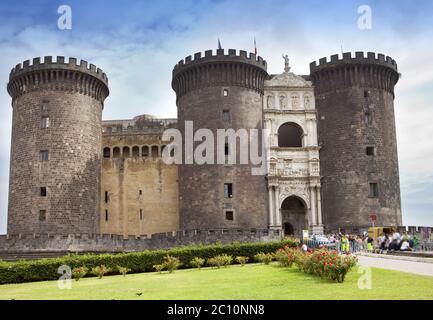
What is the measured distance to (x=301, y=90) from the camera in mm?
52469

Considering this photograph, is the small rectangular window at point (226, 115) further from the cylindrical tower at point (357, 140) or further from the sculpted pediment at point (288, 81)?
the cylindrical tower at point (357, 140)

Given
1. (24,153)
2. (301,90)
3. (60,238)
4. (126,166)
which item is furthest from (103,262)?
(301,90)

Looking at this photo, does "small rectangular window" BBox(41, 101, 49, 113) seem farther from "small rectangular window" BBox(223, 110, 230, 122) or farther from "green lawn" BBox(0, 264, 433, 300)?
"green lawn" BBox(0, 264, 433, 300)

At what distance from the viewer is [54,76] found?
159 ft

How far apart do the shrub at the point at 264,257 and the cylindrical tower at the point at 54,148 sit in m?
18.1

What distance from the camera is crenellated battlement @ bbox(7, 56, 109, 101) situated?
1911 inches

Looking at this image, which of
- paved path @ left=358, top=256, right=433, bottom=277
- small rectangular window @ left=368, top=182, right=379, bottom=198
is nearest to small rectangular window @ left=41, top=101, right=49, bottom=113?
small rectangular window @ left=368, top=182, right=379, bottom=198

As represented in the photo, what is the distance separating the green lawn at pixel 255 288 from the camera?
17875 millimetres

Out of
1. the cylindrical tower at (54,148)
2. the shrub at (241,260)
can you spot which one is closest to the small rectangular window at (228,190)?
the cylindrical tower at (54,148)

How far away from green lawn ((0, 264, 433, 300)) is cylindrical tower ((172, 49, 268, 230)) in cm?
2075

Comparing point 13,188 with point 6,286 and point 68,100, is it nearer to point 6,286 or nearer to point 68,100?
point 68,100

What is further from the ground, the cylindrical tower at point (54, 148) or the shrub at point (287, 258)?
the cylindrical tower at point (54, 148)

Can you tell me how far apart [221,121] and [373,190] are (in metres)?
14.1

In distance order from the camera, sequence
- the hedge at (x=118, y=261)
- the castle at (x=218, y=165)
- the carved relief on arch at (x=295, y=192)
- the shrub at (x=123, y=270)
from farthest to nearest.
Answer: the carved relief on arch at (x=295, y=192) < the castle at (x=218, y=165) < the hedge at (x=118, y=261) < the shrub at (x=123, y=270)
